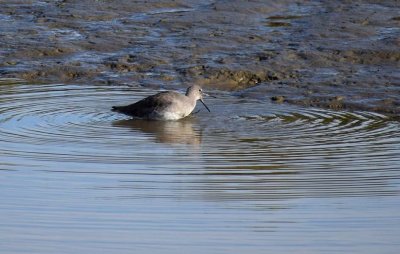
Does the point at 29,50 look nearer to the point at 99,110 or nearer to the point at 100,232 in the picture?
the point at 99,110

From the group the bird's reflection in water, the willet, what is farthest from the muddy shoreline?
the bird's reflection in water

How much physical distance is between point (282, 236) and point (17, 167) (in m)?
3.37

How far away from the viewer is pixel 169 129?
47.9 ft

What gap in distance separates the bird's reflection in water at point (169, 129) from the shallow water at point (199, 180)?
Answer: 2 cm

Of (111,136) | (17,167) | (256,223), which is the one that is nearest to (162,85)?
(111,136)

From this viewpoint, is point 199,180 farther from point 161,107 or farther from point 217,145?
point 161,107

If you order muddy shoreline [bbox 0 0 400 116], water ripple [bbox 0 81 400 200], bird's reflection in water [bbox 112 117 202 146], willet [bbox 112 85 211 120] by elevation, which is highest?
muddy shoreline [bbox 0 0 400 116]

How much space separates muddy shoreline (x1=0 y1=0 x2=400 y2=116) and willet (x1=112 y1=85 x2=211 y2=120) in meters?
1.63

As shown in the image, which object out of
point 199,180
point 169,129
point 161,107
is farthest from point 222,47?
point 199,180

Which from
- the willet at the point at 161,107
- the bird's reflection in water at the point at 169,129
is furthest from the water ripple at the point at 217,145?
the willet at the point at 161,107

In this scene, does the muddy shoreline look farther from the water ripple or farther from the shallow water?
the shallow water

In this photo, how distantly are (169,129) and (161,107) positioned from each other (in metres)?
0.38

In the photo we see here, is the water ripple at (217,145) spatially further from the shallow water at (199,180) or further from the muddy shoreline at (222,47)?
the muddy shoreline at (222,47)

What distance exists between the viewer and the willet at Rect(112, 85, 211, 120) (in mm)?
14852
